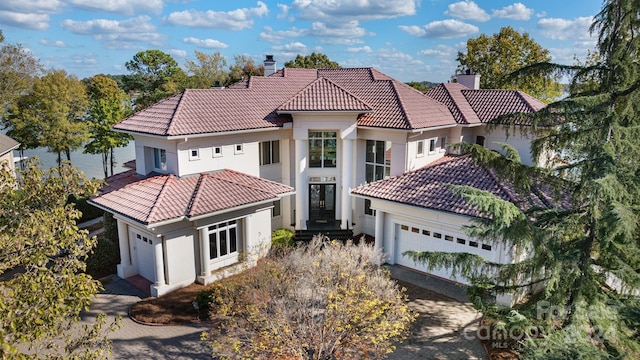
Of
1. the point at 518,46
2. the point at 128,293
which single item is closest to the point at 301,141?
the point at 128,293

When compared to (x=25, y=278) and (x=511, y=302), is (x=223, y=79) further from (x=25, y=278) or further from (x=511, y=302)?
(x=25, y=278)

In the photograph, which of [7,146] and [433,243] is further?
[7,146]

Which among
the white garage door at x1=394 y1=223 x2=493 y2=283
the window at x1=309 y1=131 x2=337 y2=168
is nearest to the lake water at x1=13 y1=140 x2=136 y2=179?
the window at x1=309 y1=131 x2=337 y2=168

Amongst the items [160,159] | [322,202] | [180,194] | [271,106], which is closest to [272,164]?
[271,106]

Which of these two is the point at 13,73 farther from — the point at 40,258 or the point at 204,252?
the point at 40,258

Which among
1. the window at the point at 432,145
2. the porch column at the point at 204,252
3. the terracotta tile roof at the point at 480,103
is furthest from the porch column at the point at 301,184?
the terracotta tile roof at the point at 480,103
